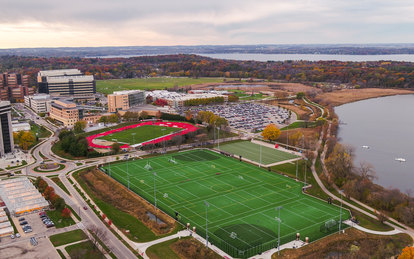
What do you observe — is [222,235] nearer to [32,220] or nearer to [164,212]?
[164,212]

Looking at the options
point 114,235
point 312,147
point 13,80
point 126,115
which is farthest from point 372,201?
point 13,80

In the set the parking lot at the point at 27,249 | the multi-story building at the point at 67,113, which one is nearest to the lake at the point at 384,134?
the parking lot at the point at 27,249

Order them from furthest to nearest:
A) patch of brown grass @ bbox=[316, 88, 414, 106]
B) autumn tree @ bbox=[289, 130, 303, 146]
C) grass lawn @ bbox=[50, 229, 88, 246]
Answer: patch of brown grass @ bbox=[316, 88, 414, 106], autumn tree @ bbox=[289, 130, 303, 146], grass lawn @ bbox=[50, 229, 88, 246]

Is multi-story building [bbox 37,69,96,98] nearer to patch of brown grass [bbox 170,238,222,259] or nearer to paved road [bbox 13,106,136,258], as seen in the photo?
paved road [bbox 13,106,136,258]

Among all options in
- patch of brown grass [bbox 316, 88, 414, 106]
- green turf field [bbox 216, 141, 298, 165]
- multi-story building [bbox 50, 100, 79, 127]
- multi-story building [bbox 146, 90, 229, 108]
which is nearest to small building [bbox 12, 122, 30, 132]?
multi-story building [bbox 50, 100, 79, 127]

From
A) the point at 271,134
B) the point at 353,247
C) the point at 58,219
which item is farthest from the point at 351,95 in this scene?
the point at 58,219

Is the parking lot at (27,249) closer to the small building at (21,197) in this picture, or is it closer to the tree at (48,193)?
the small building at (21,197)
